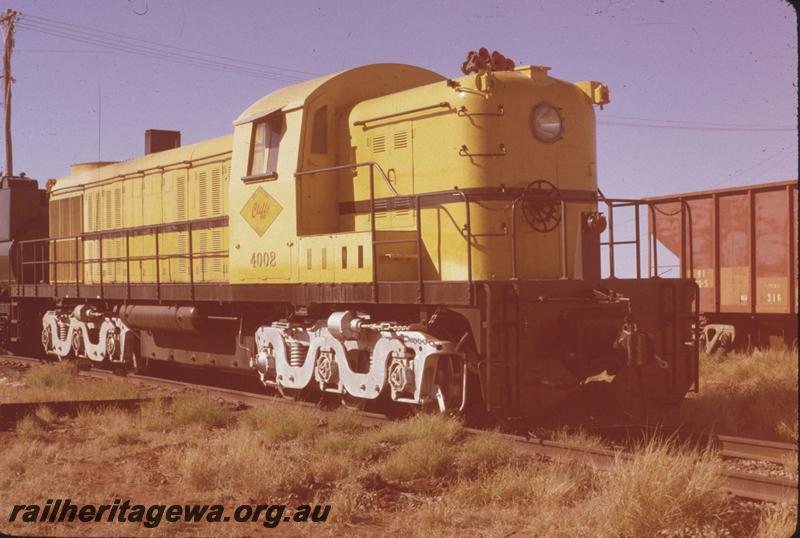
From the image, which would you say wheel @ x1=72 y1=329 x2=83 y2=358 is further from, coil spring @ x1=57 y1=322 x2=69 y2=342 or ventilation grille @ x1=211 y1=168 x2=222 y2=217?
ventilation grille @ x1=211 y1=168 x2=222 y2=217

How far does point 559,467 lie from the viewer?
7363mm

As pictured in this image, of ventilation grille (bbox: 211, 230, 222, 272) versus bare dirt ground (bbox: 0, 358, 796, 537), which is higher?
ventilation grille (bbox: 211, 230, 222, 272)

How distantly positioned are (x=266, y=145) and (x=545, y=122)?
3.87m

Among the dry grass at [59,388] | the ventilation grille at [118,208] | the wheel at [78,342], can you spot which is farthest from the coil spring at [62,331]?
the ventilation grille at [118,208]

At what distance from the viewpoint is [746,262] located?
16812 millimetres

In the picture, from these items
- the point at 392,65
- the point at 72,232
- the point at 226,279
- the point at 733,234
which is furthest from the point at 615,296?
the point at 72,232

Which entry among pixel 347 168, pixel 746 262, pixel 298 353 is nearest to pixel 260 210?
pixel 347 168

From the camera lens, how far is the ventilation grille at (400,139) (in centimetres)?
1032

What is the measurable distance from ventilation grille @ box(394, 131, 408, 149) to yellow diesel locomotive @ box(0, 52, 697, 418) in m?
0.02

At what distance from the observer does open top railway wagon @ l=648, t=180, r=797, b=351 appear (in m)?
16.1

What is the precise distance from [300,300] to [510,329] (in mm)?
3165

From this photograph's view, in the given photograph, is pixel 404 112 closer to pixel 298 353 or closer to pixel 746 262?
pixel 298 353

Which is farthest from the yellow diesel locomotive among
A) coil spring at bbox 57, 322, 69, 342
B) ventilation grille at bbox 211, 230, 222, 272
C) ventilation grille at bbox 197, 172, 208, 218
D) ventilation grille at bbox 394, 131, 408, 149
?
coil spring at bbox 57, 322, 69, 342

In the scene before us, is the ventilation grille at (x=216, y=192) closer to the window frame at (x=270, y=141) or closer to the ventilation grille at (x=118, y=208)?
the window frame at (x=270, y=141)
